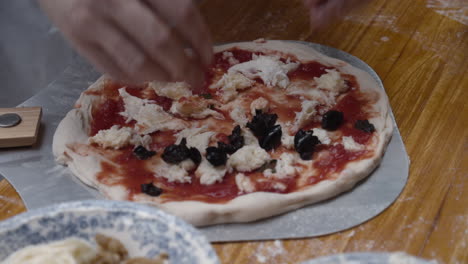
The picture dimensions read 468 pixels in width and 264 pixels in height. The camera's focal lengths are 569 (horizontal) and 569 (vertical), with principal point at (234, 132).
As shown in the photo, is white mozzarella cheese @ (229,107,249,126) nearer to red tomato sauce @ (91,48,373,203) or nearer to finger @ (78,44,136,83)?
red tomato sauce @ (91,48,373,203)

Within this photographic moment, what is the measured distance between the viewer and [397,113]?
2.94 m

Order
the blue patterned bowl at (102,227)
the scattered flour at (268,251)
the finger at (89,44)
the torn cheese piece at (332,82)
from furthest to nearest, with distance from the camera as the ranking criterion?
the torn cheese piece at (332,82) → the scattered flour at (268,251) → the finger at (89,44) → the blue patterned bowl at (102,227)

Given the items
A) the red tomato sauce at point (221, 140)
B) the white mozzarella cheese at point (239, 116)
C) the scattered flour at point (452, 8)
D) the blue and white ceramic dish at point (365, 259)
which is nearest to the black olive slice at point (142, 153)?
the red tomato sauce at point (221, 140)

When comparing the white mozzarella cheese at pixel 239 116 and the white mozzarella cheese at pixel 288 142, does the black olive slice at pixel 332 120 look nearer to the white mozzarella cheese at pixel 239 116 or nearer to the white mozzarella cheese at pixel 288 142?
the white mozzarella cheese at pixel 288 142

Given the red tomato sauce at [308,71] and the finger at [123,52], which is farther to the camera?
the red tomato sauce at [308,71]

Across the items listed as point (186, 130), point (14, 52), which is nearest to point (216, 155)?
point (186, 130)

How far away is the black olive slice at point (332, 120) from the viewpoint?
276 cm

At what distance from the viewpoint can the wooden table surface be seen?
228 centimetres

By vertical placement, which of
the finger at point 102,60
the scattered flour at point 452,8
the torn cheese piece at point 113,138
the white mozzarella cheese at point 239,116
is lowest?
the scattered flour at point 452,8

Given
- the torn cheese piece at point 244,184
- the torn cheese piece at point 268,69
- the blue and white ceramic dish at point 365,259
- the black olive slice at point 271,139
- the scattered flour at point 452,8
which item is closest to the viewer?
the blue and white ceramic dish at point 365,259

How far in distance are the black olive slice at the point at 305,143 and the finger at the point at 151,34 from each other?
681 millimetres

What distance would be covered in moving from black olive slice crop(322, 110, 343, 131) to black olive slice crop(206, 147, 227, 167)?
546mm

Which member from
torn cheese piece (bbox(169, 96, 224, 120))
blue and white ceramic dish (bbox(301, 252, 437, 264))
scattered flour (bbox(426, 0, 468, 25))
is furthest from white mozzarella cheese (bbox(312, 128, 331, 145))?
scattered flour (bbox(426, 0, 468, 25))

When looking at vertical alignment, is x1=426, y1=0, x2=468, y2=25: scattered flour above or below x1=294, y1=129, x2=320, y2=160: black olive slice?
below
